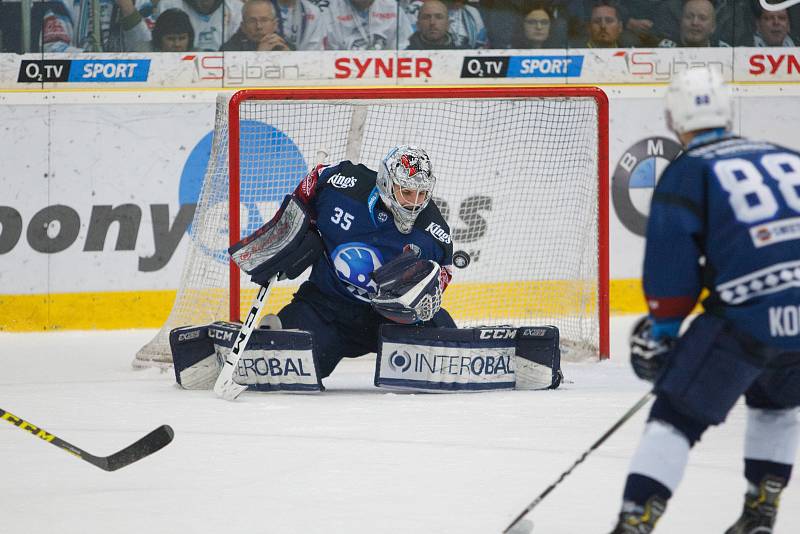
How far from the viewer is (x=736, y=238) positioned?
2.21 meters

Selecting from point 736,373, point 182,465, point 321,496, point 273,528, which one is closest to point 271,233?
point 182,465

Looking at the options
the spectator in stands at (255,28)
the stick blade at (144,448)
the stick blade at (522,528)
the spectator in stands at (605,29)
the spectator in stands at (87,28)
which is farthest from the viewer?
the spectator in stands at (605,29)

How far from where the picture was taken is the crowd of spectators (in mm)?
6660

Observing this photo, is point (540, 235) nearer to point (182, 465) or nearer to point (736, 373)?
point (182, 465)

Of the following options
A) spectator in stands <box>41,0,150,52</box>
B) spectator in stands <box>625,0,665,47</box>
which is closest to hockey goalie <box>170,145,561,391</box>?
spectator in stands <box>41,0,150,52</box>

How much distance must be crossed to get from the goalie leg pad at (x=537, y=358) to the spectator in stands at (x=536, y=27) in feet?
8.67

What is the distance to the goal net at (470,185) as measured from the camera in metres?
5.57

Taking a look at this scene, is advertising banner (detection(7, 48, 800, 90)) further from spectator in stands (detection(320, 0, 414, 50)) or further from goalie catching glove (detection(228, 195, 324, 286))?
goalie catching glove (detection(228, 195, 324, 286))

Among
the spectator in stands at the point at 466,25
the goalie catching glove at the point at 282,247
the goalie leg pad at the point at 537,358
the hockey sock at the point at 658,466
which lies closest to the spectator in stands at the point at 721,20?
the spectator in stands at the point at 466,25

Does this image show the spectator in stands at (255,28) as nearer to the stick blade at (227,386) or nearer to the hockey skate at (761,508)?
the stick blade at (227,386)

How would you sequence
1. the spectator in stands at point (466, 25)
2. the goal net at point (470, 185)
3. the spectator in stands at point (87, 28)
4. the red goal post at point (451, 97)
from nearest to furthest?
the red goal post at point (451, 97), the goal net at point (470, 185), the spectator in stands at point (87, 28), the spectator in stands at point (466, 25)

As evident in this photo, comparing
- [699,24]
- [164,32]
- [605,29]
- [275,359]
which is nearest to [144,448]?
[275,359]

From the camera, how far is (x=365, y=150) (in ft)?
20.5

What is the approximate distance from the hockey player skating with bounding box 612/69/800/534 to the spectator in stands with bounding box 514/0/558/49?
15.5 feet
